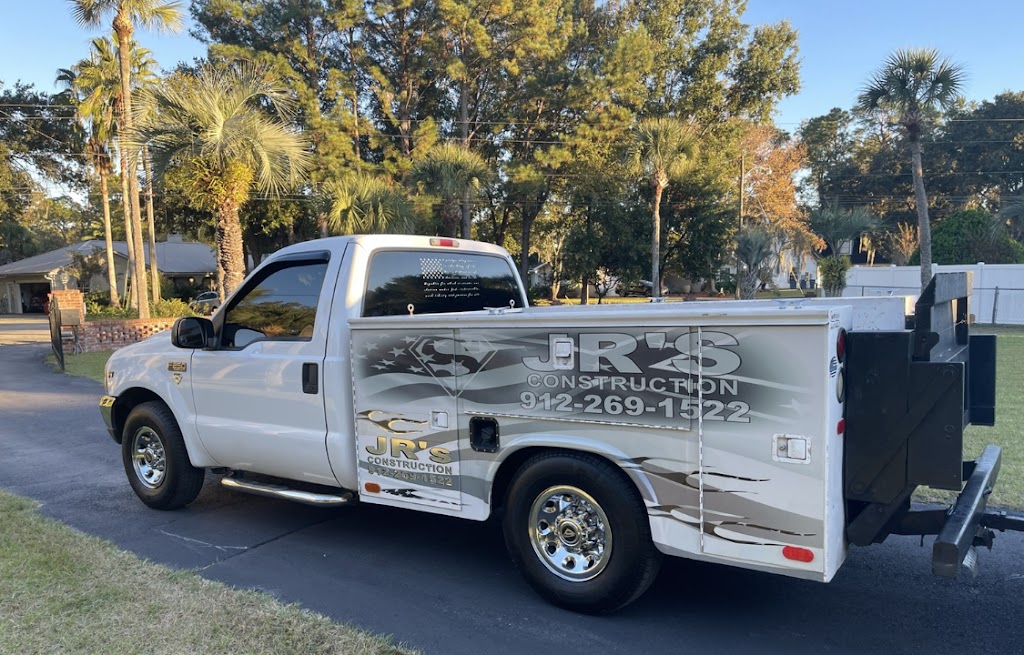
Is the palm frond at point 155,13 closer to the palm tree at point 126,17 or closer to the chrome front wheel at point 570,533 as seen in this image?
the palm tree at point 126,17

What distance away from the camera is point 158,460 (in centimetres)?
596

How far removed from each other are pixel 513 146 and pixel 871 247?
43370 millimetres

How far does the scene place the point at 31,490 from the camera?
6691 mm

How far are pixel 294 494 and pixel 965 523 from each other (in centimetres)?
409

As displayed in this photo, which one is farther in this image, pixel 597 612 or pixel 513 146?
pixel 513 146

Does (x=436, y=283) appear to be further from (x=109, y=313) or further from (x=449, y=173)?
(x=109, y=313)

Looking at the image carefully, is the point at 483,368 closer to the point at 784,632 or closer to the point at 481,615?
the point at 481,615

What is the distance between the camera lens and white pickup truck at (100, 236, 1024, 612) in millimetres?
3213

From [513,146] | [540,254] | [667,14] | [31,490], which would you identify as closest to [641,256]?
[513,146]

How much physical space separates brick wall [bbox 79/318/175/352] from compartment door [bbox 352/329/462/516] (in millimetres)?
17810

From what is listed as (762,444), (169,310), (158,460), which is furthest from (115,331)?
(762,444)

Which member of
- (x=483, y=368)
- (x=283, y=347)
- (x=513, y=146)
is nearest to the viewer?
(x=483, y=368)

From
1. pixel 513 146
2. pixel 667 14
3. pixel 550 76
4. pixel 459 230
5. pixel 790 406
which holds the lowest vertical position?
pixel 790 406

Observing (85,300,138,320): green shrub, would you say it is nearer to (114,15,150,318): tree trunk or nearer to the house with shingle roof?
(114,15,150,318): tree trunk
